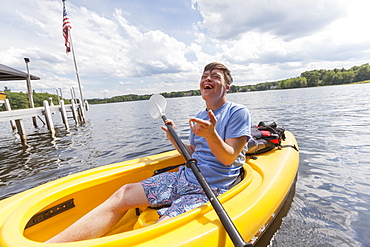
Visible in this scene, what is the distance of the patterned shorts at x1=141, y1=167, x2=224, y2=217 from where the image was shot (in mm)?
1635

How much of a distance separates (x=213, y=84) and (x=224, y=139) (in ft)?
1.77

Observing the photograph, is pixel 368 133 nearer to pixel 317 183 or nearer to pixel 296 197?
pixel 317 183

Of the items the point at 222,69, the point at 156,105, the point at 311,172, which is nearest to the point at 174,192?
the point at 222,69

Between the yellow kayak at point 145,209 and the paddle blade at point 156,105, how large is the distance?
0.68 metres

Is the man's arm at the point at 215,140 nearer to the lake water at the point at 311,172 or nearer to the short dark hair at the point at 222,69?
the short dark hair at the point at 222,69

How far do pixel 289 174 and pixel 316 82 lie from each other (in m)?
81.2

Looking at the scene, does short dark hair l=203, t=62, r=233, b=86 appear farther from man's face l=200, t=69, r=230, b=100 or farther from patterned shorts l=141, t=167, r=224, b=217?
patterned shorts l=141, t=167, r=224, b=217

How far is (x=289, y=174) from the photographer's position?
249 centimetres

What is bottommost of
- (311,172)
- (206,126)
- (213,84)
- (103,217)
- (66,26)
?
(311,172)

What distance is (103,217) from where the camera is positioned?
159 centimetres

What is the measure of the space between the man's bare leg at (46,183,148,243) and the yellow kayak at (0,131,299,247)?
7.1 inches

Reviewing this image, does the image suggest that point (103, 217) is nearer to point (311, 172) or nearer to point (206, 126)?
point (206, 126)

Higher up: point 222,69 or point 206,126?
point 222,69

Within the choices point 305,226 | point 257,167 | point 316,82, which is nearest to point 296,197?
point 305,226
